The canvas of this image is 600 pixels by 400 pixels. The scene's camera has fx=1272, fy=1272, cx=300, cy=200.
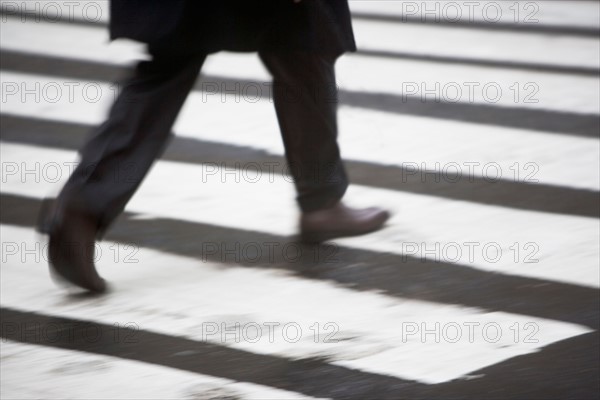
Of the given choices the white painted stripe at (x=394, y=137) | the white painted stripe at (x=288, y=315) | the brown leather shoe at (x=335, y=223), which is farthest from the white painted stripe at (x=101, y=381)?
the white painted stripe at (x=394, y=137)

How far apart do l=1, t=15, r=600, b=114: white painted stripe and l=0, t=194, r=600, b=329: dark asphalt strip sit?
81.9 inches

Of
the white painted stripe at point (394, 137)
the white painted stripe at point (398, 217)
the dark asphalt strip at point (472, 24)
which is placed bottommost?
the white painted stripe at point (398, 217)

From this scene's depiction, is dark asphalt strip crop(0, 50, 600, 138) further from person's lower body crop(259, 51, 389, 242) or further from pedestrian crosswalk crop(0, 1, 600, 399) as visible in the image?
person's lower body crop(259, 51, 389, 242)

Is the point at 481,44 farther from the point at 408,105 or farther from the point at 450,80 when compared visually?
the point at 408,105

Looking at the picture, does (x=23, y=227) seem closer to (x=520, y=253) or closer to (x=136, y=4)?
(x=136, y=4)

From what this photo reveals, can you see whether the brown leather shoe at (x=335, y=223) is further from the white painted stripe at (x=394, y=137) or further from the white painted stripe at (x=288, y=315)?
the white painted stripe at (x=394, y=137)

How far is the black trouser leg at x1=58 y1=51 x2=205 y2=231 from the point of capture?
4.09 m

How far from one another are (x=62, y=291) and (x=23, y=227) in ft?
2.43

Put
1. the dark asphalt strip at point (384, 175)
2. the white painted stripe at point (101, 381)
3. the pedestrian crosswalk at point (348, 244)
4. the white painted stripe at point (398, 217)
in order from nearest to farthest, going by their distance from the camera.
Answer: the white painted stripe at point (101, 381), the pedestrian crosswalk at point (348, 244), the white painted stripe at point (398, 217), the dark asphalt strip at point (384, 175)

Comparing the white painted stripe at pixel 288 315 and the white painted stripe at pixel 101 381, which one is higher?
the white painted stripe at pixel 288 315

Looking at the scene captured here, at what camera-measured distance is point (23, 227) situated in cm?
491

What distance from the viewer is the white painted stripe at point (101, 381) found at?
342cm

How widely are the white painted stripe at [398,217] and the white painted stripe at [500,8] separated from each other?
2972 mm

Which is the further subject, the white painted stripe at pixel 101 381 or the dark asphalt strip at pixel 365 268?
the dark asphalt strip at pixel 365 268
